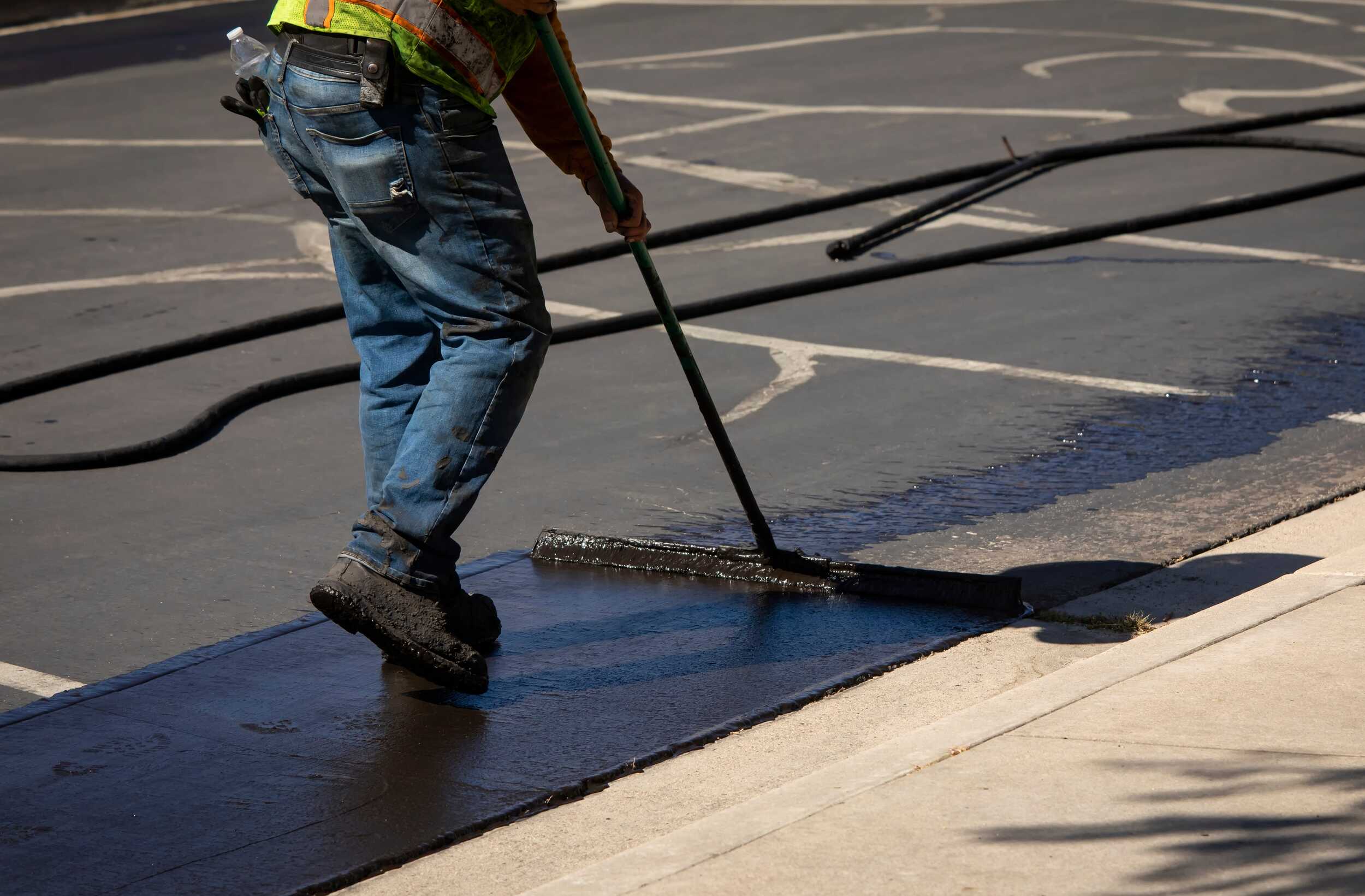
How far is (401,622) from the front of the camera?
14.2ft

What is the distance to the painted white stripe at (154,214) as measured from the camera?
11086 millimetres

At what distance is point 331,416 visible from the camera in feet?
23.5

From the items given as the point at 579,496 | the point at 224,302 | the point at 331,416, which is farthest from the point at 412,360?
the point at 224,302

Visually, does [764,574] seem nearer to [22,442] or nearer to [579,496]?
[579,496]

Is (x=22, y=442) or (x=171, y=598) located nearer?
(x=171, y=598)

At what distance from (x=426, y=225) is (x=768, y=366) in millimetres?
Result: 3563

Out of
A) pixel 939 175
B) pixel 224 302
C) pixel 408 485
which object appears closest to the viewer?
pixel 408 485

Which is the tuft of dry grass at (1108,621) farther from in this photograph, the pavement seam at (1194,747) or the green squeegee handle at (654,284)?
the pavement seam at (1194,747)

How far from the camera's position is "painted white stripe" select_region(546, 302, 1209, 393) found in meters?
7.19

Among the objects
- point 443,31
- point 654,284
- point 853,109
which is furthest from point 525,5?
point 853,109

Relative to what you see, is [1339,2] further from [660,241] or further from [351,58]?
[351,58]

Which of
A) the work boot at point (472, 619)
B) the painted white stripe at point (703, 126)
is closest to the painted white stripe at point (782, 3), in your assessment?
the painted white stripe at point (703, 126)

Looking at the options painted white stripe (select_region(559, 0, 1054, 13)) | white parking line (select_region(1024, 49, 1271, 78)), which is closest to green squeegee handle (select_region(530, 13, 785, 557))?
white parking line (select_region(1024, 49, 1271, 78))

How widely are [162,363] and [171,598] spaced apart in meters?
3.07
